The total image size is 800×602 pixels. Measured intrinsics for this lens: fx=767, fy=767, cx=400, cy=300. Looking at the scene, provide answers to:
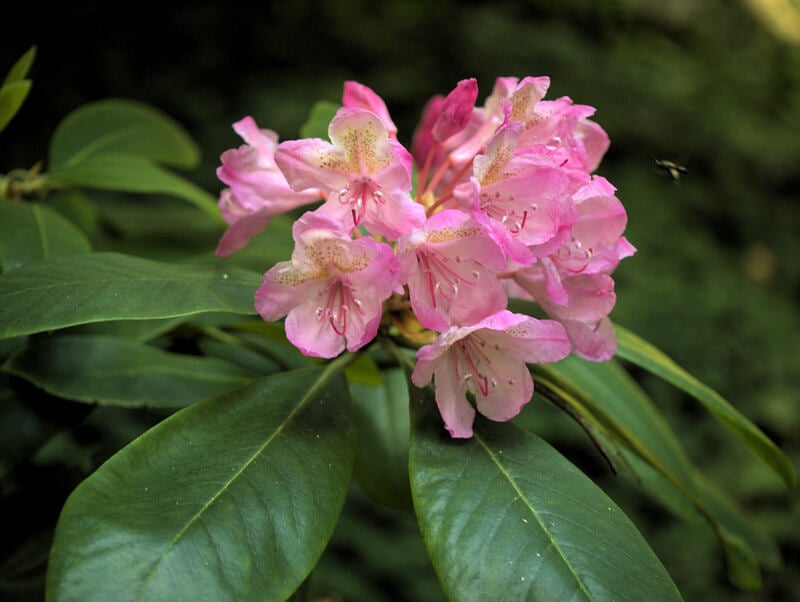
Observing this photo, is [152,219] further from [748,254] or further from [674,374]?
[748,254]

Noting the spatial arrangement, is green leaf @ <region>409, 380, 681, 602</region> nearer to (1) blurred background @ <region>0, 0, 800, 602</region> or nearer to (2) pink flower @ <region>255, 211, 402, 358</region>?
(2) pink flower @ <region>255, 211, 402, 358</region>

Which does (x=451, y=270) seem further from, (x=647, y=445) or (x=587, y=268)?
(x=647, y=445)

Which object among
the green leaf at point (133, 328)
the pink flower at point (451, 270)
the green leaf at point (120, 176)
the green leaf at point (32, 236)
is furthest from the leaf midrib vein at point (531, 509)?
the green leaf at point (120, 176)

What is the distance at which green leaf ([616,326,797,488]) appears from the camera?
88cm

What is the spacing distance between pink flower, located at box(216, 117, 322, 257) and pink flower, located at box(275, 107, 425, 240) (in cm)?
10

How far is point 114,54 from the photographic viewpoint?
276 cm

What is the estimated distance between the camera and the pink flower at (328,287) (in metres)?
0.72

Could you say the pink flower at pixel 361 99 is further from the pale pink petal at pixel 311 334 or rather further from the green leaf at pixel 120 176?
the green leaf at pixel 120 176

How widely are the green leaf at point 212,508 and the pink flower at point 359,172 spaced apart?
204 mm

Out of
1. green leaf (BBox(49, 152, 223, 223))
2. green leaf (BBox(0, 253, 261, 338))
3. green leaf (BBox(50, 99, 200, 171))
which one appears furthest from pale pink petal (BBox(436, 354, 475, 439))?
green leaf (BBox(50, 99, 200, 171))

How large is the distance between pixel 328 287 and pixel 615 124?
109 inches

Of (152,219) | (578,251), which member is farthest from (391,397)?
(152,219)

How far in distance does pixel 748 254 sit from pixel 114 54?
2.69 meters

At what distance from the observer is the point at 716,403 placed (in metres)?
0.87
